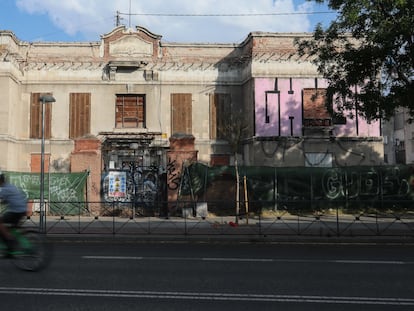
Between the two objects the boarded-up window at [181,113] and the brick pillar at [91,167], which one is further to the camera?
the boarded-up window at [181,113]

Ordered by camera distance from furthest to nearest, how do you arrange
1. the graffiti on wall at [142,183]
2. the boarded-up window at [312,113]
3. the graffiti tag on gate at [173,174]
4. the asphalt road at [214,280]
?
1. the boarded-up window at [312,113]
2. the graffiti on wall at [142,183]
3. the graffiti tag on gate at [173,174]
4. the asphalt road at [214,280]

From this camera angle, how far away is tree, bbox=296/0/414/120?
48.3 feet

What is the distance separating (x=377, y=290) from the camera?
7105 mm

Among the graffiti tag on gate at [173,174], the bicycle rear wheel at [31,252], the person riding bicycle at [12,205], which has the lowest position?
the bicycle rear wheel at [31,252]

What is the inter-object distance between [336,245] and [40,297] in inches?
350

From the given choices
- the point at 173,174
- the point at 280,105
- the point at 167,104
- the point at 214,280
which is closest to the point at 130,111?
the point at 167,104

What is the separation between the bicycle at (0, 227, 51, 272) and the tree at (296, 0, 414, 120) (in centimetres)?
1129

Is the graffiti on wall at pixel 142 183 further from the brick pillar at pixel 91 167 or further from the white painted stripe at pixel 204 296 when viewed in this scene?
the white painted stripe at pixel 204 296

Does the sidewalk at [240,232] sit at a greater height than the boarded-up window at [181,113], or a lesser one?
lesser

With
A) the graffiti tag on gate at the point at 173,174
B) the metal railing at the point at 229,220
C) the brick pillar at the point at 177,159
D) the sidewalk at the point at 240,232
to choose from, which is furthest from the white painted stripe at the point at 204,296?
the graffiti tag on gate at the point at 173,174

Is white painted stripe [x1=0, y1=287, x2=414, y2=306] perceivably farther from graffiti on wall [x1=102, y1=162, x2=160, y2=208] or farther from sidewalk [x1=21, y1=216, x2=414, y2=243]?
graffiti on wall [x1=102, y1=162, x2=160, y2=208]

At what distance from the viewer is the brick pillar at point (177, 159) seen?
2122 cm

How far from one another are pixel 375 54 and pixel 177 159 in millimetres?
9485

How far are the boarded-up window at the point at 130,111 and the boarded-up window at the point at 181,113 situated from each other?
1.91 meters
